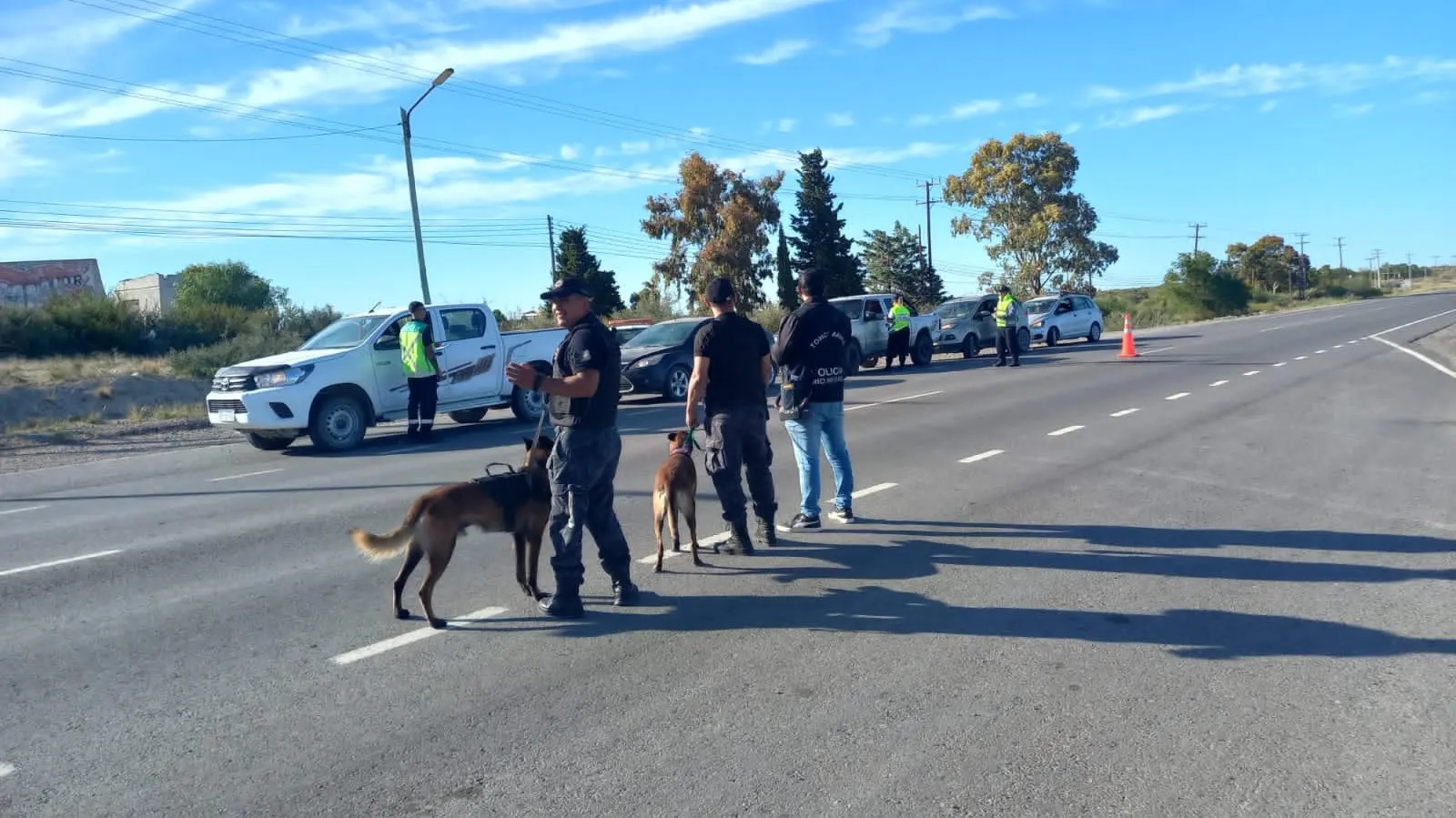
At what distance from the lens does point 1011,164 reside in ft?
181

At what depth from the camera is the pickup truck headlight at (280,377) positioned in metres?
13.9

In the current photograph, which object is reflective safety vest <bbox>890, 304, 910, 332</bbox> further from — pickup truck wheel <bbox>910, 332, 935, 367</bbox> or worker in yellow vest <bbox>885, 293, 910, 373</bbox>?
pickup truck wheel <bbox>910, 332, 935, 367</bbox>

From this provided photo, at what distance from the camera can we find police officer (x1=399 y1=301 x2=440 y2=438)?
14359 mm

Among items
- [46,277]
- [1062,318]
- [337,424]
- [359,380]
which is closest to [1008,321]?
[1062,318]

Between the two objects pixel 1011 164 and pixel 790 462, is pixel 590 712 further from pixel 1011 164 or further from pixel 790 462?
pixel 1011 164

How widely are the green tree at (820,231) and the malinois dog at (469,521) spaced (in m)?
46.8

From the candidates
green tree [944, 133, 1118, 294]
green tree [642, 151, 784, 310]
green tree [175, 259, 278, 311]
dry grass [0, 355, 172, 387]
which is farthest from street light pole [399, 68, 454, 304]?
green tree [175, 259, 278, 311]

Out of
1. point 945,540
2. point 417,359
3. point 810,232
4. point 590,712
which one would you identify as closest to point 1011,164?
point 810,232

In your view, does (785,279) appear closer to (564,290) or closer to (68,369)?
(68,369)

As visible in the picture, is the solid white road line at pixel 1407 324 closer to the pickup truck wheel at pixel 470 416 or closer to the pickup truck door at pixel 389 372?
the pickup truck wheel at pixel 470 416

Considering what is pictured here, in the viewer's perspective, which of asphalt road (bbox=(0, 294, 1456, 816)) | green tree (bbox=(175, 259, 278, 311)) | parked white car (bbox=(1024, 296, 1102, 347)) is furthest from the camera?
green tree (bbox=(175, 259, 278, 311))

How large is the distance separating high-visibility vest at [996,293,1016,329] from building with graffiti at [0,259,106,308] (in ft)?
160

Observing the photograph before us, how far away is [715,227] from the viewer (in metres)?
47.1

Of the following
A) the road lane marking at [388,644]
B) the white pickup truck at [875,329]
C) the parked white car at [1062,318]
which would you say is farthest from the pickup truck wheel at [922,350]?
the road lane marking at [388,644]
